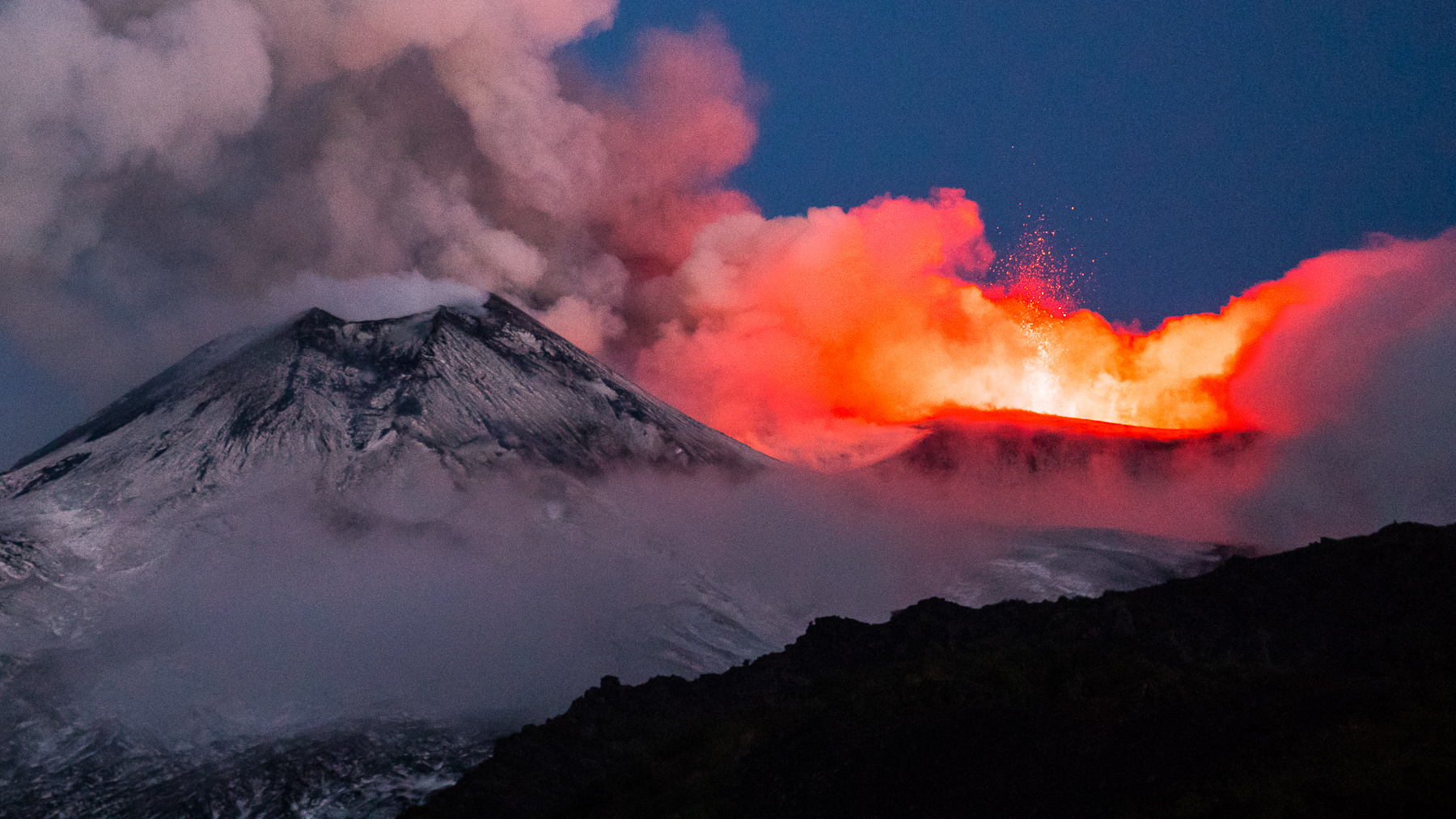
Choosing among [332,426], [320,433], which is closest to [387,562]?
[320,433]

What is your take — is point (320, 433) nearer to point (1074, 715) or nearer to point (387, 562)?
point (387, 562)

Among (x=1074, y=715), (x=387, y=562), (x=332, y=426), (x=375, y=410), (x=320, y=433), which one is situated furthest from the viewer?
(x=375, y=410)

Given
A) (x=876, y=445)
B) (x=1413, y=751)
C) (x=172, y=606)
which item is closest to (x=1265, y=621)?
(x=1413, y=751)

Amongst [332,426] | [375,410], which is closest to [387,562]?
[332,426]

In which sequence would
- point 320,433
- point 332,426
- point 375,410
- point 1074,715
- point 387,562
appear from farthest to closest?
point 375,410, point 332,426, point 320,433, point 387,562, point 1074,715

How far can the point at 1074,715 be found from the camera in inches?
1476

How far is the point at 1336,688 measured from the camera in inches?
1347

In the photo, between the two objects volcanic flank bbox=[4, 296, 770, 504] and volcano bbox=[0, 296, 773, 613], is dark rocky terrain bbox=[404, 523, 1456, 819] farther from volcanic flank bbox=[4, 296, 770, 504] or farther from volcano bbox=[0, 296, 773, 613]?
volcanic flank bbox=[4, 296, 770, 504]

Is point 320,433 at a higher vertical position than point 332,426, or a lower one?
lower

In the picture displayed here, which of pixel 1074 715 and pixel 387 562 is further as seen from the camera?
pixel 387 562

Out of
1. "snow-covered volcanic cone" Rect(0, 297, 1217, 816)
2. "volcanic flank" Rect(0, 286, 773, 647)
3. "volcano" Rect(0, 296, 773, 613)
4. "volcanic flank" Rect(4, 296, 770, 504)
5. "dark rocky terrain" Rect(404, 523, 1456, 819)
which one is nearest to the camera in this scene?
"dark rocky terrain" Rect(404, 523, 1456, 819)

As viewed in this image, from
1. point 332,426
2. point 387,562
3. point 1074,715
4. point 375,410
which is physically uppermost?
point 375,410

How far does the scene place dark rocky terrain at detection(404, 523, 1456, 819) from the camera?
30688 mm

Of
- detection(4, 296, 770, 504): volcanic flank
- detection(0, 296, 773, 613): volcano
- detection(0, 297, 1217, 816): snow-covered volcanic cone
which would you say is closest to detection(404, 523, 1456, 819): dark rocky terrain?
detection(0, 297, 1217, 816): snow-covered volcanic cone
